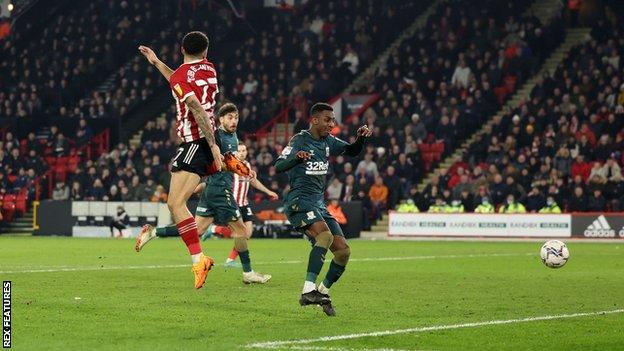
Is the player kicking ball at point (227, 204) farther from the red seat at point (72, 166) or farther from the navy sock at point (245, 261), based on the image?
the red seat at point (72, 166)

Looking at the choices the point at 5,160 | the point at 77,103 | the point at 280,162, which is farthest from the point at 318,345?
the point at 77,103

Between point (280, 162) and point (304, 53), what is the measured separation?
1356 inches

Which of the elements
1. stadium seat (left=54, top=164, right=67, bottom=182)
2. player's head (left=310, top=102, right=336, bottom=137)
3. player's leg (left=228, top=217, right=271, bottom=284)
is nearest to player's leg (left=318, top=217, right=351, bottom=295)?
player's head (left=310, top=102, right=336, bottom=137)

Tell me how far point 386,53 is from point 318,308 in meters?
34.4

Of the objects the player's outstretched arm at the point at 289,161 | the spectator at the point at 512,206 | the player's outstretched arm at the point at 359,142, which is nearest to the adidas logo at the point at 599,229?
the spectator at the point at 512,206

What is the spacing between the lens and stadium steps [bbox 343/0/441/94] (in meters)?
44.9

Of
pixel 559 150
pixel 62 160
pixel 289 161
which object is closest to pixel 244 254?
pixel 289 161

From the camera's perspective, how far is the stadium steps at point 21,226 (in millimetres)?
39156

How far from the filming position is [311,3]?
49250mm

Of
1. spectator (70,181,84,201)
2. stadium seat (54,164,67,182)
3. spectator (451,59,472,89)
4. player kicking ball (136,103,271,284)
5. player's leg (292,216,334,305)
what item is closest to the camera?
player's leg (292,216,334,305)

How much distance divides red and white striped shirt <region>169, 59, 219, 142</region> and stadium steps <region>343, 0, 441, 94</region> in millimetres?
31441

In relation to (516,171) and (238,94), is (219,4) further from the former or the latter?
(516,171)

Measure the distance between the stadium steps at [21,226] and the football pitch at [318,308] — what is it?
17.2m

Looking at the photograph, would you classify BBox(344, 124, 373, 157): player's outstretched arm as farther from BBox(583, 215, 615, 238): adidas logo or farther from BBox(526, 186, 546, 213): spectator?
BBox(526, 186, 546, 213): spectator
